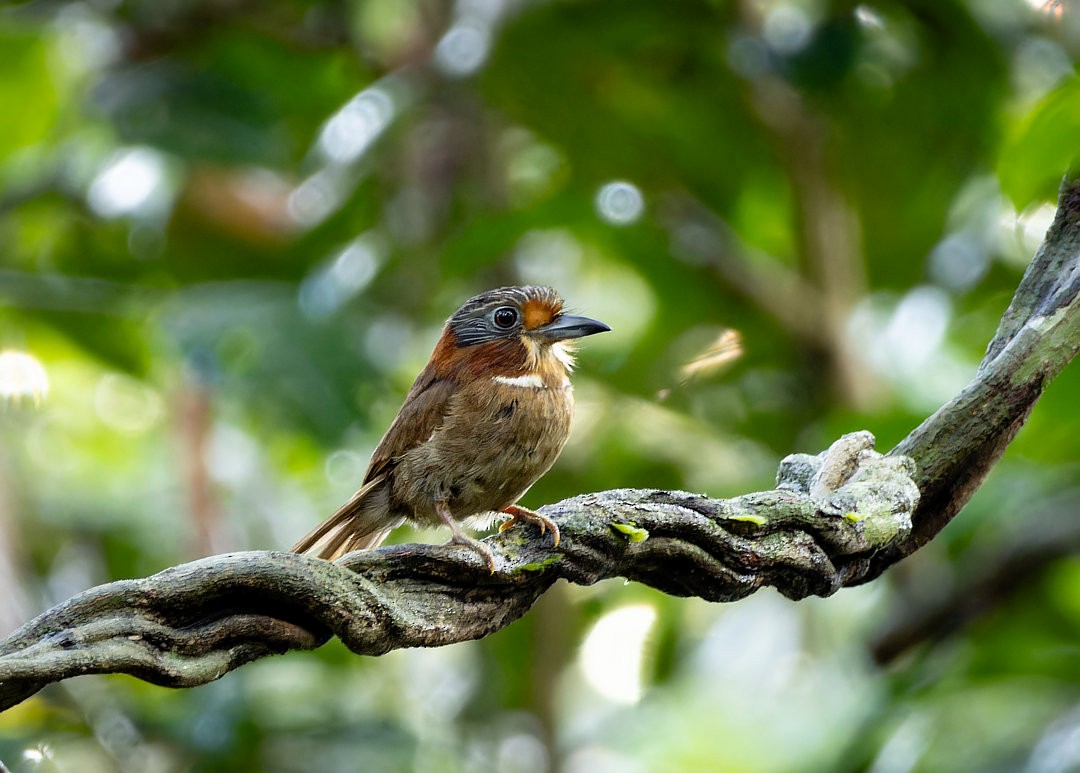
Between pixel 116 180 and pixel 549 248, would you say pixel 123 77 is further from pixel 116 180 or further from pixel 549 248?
pixel 549 248

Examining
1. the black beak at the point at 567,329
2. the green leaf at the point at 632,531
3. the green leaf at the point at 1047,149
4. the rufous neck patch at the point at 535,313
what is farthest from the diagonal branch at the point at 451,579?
the rufous neck patch at the point at 535,313

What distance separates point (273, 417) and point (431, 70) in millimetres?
1540

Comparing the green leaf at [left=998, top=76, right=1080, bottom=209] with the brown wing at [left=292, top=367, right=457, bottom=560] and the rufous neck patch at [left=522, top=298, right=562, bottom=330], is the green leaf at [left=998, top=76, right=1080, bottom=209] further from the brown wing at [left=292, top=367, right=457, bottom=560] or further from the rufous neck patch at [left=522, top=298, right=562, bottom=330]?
the brown wing at [left=292, top=367, right=457, bottom=560]

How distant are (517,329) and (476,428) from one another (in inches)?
15.1

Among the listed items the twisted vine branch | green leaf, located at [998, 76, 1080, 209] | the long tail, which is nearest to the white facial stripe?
the long tail

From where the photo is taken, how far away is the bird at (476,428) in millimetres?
2512

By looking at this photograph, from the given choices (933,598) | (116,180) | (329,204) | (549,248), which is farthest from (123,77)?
(933,598)

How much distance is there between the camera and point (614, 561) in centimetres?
156

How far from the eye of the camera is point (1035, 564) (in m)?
3.59

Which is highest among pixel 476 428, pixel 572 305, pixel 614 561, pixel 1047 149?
pixel 572 305

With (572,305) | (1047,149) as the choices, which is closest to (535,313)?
(572,305)

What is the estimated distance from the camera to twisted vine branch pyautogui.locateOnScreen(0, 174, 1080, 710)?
1.23 m

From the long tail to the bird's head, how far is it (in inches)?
13.7

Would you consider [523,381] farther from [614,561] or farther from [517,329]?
[614,561]
